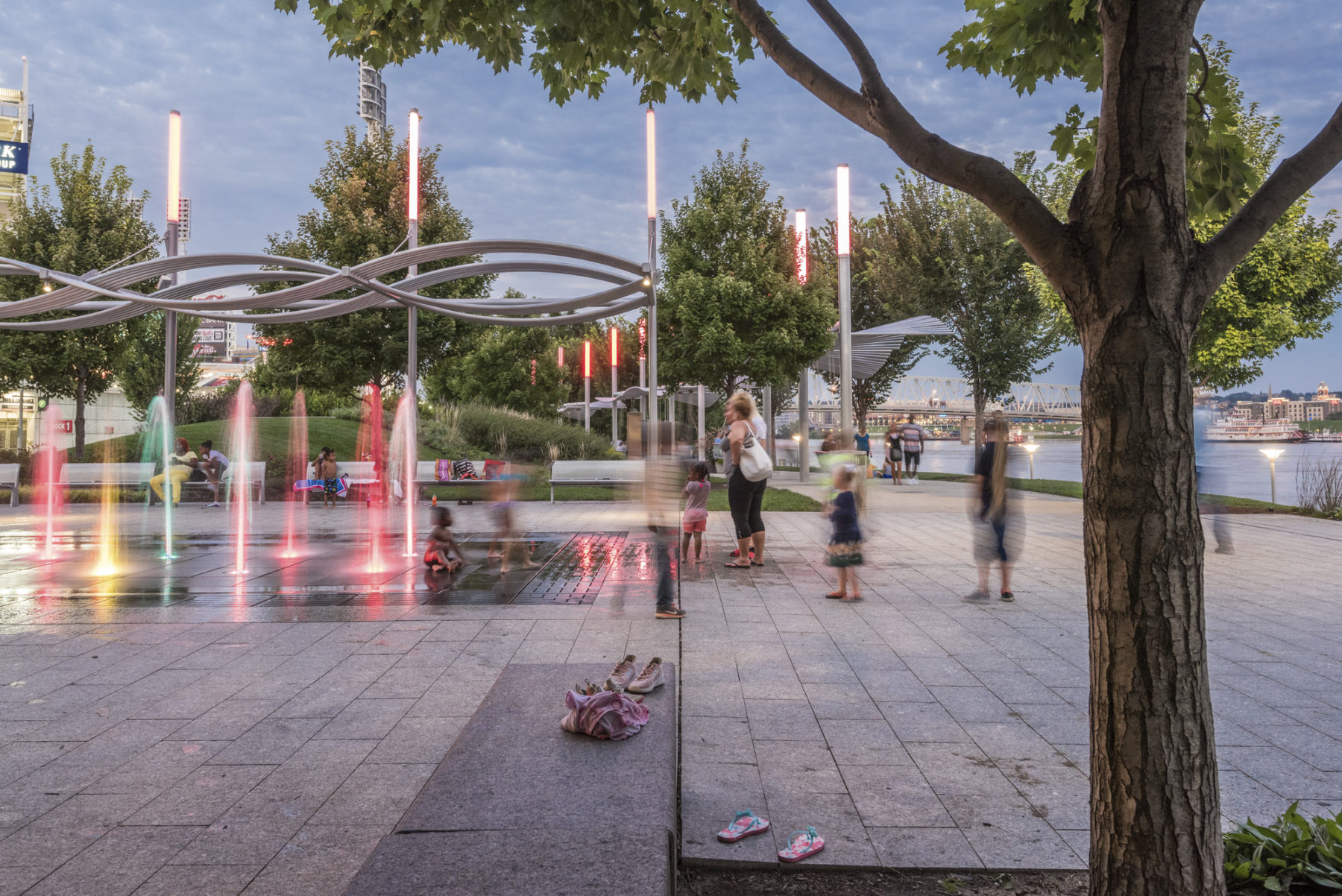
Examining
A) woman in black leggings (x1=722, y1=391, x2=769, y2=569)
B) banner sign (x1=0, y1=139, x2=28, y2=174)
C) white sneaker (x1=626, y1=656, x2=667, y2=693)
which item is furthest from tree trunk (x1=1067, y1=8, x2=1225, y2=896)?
banner sign (x1=0, y1=139, x2=28, y2=174)

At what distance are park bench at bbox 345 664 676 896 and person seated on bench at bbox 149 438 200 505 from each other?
1580 centimetres

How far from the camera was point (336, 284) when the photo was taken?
47.5 feet

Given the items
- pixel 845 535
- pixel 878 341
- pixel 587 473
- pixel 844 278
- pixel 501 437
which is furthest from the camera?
pixel 501 437

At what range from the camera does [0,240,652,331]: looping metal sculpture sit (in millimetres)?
13539

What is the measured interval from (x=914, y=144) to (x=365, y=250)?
2269 cm

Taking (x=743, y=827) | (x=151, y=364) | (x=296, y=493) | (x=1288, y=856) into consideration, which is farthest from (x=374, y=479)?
(x=151, y=364)

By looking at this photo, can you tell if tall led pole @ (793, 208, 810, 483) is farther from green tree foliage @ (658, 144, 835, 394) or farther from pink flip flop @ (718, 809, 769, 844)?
pink flip flop @ (718, 809, 769, 844)

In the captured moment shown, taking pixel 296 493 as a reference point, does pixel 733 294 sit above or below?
above

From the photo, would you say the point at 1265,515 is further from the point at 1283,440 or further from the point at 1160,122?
the point at 1283,440

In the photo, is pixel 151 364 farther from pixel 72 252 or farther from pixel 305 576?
pixel 305 576

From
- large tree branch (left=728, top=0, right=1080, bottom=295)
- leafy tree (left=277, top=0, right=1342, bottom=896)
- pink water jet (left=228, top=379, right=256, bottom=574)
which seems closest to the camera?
leafy tree (left=277, top=0, right=1342, bottom=896)

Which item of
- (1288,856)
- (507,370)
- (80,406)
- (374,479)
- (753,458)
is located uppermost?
(507,370)

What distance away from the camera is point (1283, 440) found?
2990 inches

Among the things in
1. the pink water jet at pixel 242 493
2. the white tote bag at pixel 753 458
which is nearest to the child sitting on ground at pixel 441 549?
the pink water jet at pixel 242 493
